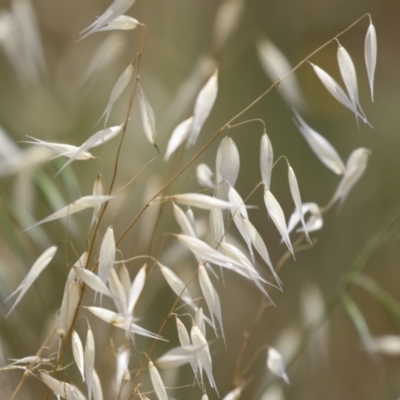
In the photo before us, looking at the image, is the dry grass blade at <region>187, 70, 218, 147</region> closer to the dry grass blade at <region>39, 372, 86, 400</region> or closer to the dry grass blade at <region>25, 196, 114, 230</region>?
the dry grass blade at <region>25, 196, 114, 230</region>

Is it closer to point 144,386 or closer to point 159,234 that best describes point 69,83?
point 159,234

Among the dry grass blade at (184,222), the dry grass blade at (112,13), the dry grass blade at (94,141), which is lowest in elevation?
the dry grass blade at (184,222)

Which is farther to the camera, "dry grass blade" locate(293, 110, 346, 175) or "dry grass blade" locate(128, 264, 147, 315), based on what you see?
"dry grass blade" locate(293, 110, 346, 175)

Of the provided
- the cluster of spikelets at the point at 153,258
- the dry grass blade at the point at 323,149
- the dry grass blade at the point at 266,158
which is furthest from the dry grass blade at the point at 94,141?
the dry grass blade at the point at 323,149

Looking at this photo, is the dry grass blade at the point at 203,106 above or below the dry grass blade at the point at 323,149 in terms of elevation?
above

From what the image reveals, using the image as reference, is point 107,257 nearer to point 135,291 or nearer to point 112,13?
point 135,291

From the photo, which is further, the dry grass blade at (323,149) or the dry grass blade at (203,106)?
the dry grass blade at (323,149)

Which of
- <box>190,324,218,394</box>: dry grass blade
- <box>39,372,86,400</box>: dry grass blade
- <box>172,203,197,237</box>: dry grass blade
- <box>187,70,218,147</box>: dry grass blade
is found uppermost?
<box>187,70,218,147</box>: dry grass blade

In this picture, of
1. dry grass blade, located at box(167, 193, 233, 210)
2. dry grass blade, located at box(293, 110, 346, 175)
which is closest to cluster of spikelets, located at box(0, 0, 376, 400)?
dry grass blade, located at box(167, 193, 233, 210)

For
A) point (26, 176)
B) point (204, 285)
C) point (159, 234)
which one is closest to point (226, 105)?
point (159, 234)

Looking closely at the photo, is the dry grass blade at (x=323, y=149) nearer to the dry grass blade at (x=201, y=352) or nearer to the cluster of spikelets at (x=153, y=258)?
the cluster of spikelets at (x=153, y=258)

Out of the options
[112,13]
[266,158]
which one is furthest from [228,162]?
[112,13]
